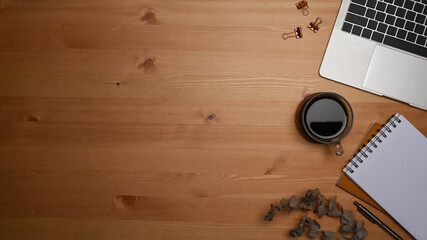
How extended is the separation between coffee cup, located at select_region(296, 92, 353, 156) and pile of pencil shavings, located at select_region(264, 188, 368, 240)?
17cm

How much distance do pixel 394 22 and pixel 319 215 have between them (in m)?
0.59

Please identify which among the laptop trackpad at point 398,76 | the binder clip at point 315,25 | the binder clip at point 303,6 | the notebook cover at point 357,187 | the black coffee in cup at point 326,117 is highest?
the binder clip at point 303,6

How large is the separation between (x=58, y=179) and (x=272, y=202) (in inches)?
25.1

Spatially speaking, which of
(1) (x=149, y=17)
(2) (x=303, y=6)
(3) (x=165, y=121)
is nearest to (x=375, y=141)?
(2) (x=303, y=6)

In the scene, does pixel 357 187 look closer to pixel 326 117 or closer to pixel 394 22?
pixel 326 117

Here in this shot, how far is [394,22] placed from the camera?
906 mm

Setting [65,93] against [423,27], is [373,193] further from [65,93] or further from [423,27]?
[65,93]

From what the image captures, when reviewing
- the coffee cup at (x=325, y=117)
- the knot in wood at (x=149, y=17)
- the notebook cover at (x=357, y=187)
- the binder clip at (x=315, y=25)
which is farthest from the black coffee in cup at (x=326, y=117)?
the knot in wood at (x=149, y=17)

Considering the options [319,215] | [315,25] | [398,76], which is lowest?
[319,215]

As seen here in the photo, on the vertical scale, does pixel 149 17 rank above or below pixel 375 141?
above

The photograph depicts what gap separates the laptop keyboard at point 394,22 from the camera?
90 centimetres

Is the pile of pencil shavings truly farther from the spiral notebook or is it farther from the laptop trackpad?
the laptop trackpad

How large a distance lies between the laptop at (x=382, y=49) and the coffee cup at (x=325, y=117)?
0.30 feet

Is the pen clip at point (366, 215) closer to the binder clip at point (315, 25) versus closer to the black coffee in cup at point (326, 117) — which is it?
the black coffee in cup at point (326, 117)
